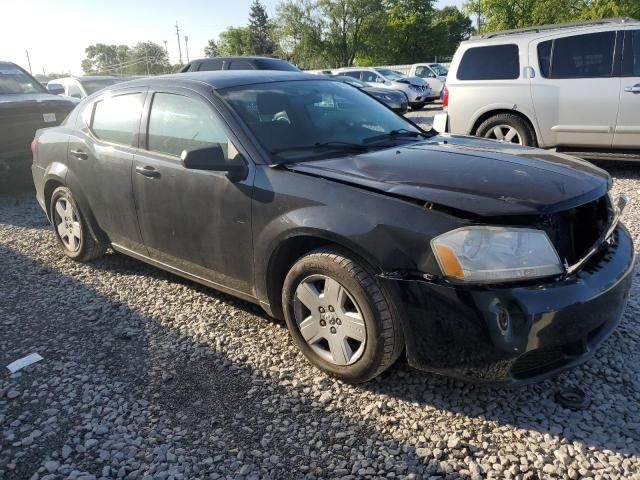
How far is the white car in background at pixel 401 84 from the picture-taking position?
18578mm

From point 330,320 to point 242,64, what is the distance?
978 cm

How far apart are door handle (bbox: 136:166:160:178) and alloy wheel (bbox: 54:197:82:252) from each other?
1237mm

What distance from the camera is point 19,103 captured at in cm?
754

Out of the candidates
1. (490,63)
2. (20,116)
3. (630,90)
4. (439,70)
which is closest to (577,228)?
(630,90)

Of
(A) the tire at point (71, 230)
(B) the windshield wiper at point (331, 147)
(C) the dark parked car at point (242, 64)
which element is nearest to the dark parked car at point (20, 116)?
(A) the tire at point (71, 230)

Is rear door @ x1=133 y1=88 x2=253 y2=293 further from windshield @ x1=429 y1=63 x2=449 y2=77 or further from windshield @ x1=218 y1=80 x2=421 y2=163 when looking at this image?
windshield @ x1=429 y1=63 x2=449 y2=77

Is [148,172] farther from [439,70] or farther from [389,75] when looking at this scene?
[439,70]

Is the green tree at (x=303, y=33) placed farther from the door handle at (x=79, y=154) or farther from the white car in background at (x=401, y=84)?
the door handle at (x=79, y=154)

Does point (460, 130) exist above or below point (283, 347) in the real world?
above

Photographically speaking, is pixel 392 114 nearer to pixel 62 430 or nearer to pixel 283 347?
pixel 283 347

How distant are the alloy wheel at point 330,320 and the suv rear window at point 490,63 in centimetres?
580

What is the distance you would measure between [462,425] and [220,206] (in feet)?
5.89

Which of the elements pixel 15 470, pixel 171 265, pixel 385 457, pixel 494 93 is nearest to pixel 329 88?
pixel 171 265

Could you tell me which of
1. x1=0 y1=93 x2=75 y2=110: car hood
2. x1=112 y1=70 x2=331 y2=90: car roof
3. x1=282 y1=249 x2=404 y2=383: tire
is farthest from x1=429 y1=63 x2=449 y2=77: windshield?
x1=282 y1=249 x2=404 y2=383: tire
